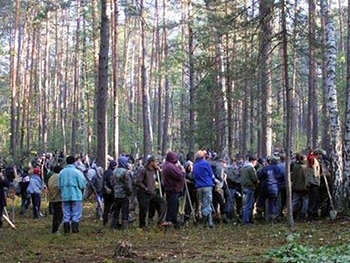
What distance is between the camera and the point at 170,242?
12.0m

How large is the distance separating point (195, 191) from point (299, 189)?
285cm

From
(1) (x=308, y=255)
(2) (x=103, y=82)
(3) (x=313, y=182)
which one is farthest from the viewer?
(2) (x=103, y=82)

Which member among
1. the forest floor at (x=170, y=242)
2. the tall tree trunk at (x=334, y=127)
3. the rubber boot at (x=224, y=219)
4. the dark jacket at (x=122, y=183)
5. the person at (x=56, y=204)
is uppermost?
the tall tree trunk at (x=334, y=127)

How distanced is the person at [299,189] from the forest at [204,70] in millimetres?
860

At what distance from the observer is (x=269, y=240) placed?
11.9m

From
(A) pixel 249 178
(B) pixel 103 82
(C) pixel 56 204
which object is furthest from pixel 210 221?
(B) pixel 103 82

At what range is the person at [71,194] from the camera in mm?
13547

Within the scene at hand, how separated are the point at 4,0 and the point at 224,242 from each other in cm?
3853

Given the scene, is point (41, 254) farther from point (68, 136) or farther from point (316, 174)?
point (68, 136)

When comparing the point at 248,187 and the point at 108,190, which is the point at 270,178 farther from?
the point at 108,190

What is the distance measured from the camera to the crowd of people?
46.1 ft

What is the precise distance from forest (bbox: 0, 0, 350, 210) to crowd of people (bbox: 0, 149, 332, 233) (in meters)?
0.94

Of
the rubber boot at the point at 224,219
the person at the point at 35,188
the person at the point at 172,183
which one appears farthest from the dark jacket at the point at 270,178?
the person at the point at 35,188

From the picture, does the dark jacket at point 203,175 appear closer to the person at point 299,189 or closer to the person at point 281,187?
the person at point 281,187
